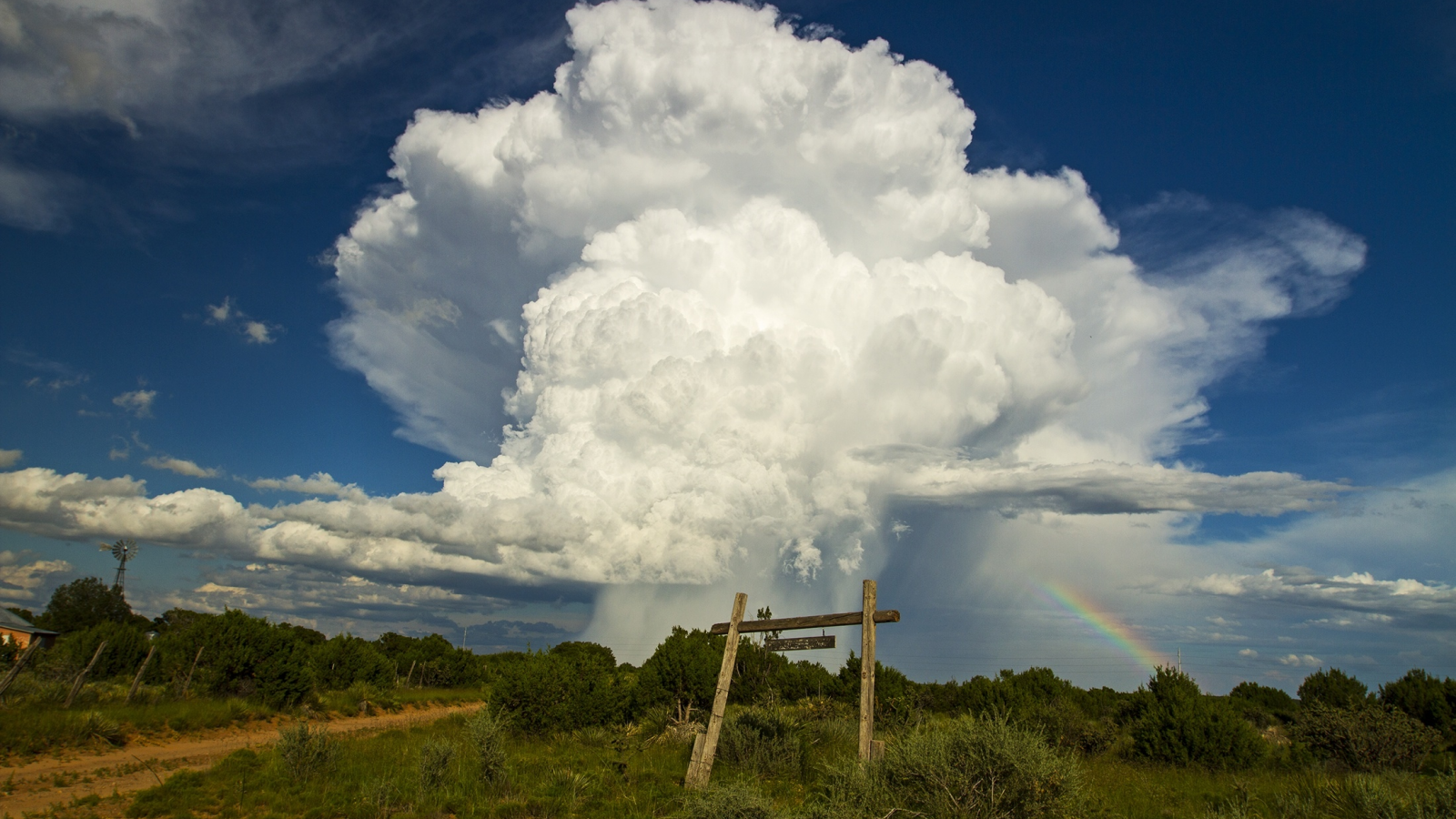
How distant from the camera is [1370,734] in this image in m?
15.7

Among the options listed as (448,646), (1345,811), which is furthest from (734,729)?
(448,646)

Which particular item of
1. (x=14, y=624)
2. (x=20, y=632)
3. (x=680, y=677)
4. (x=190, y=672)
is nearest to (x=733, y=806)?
(x=680, y=677)

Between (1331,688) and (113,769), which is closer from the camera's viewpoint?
(113,769)

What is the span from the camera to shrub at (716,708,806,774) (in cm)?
1278

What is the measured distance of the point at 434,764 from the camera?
11.6 meters

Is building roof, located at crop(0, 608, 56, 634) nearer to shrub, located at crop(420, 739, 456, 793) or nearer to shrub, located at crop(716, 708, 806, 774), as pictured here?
shrub, located at crop(420, 739, 456, 793)

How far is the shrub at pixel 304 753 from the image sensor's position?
1197 cm

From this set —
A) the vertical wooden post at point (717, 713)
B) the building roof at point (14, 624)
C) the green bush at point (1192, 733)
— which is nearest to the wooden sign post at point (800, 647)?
the vertical wooden post at point (717, 713)

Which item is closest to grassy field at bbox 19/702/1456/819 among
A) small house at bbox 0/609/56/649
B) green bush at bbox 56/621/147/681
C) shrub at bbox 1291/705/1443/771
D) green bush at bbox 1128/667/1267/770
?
green bush at bbox 1128/667/1267/770

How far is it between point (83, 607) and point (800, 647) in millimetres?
86628

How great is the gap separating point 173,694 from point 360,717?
23.8ft

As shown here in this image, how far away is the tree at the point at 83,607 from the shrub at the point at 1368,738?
3380 inches

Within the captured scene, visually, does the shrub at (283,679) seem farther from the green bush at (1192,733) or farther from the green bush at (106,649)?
the green bush at (1192,733)

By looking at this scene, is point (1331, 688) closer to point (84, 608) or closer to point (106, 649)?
point (106, 649)
